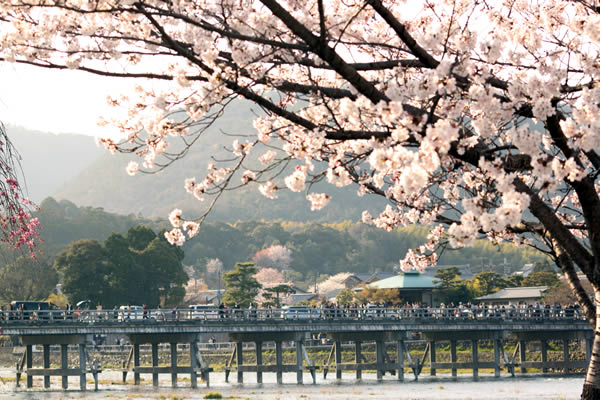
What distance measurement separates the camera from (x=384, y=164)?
24.7ft

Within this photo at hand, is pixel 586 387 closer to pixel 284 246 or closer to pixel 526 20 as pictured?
pixel 526 20

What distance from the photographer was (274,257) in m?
136

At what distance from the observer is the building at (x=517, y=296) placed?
222 feet

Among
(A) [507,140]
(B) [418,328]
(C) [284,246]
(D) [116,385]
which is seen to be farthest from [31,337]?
(C) [284,246]

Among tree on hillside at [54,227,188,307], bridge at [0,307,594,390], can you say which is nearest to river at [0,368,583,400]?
bridge at [0,307,594,390]

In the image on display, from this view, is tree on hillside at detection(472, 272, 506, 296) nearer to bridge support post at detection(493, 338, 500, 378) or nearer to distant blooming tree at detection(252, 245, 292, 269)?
bridge support post at detection(493, 338, 500, 378)

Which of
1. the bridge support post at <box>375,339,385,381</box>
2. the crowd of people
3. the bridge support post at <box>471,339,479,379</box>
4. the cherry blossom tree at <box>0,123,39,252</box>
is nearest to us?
the cherry blossom tree at <box>0,123,39,252</box>

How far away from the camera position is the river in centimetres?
3297

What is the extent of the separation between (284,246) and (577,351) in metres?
86.4

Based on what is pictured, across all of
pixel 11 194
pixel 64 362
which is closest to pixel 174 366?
pixel 64 362

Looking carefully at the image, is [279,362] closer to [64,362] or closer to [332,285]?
[64,362]

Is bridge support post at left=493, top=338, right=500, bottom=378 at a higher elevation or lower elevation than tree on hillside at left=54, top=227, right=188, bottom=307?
lower

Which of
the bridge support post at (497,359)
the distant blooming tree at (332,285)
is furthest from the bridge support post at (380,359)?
the distant blooming tree at (332,285)

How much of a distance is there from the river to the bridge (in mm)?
869
